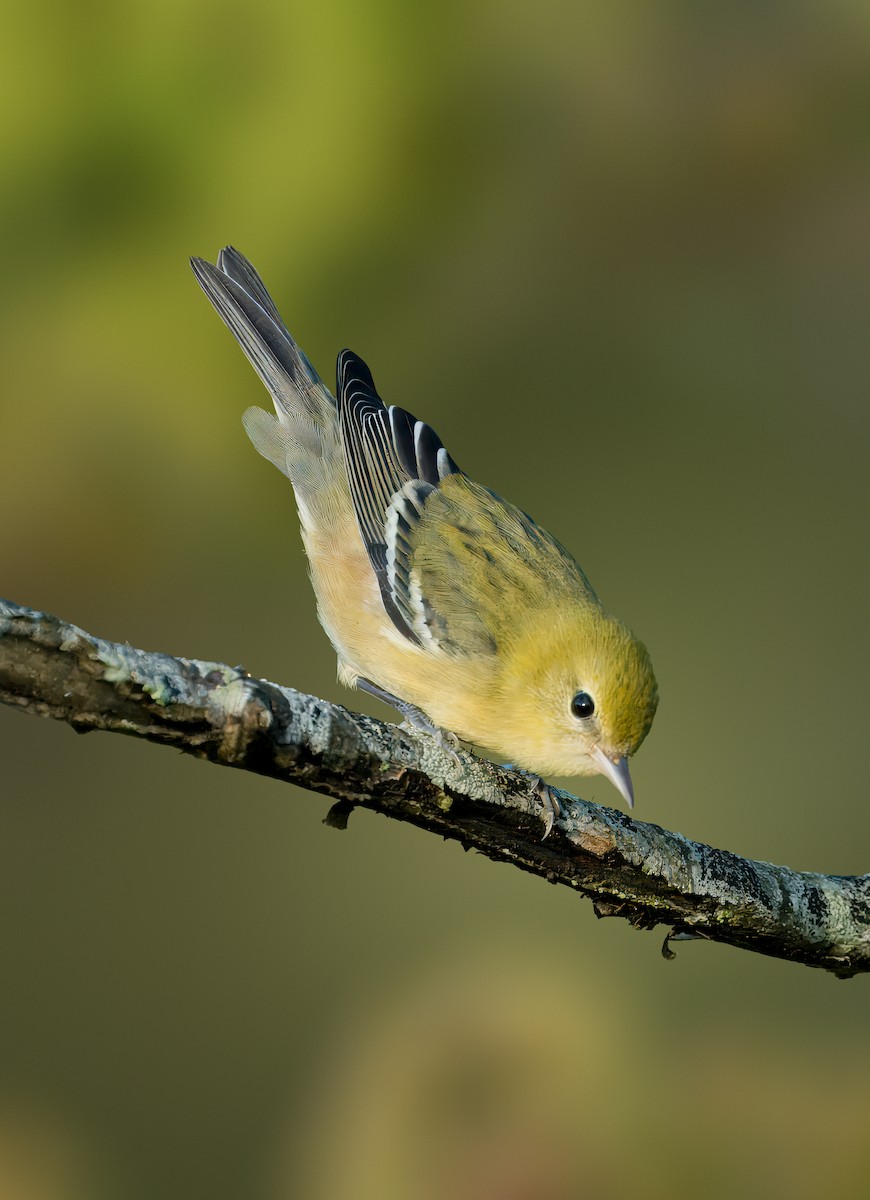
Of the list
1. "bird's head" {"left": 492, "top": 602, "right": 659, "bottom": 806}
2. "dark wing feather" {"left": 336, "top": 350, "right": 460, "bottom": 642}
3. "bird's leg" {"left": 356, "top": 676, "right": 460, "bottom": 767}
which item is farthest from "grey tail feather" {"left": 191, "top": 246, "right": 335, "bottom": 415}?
"bird's head" {"left": 492, "top": 602, "right": 659, "bottom": 806}

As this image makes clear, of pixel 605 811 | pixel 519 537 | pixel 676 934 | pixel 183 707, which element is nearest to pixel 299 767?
pixel 183 707

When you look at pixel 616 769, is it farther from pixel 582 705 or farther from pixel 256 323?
pixel 256 323

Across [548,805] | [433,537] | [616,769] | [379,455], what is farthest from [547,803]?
[379,455]

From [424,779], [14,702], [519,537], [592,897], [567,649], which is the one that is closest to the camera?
[14,702]

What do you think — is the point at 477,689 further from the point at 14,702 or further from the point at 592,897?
the point at 14,702

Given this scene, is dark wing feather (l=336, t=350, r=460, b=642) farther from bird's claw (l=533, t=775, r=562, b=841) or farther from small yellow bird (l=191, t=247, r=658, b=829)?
bird's claw (l=533, t=775, r=562, b=841)

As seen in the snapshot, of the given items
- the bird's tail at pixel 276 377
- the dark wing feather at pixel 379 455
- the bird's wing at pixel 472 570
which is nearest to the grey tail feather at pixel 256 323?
the bird's tail at pixel 276 377
